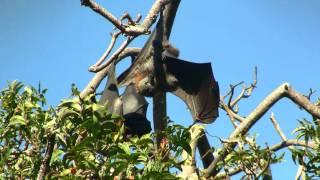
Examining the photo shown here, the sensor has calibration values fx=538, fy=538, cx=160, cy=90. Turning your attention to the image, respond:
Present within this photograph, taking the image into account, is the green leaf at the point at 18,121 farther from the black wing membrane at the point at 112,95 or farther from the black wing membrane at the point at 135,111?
the black wing membrane at the point at 112,95

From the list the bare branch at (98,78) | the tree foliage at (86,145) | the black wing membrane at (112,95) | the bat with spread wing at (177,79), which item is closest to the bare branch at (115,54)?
the tree foliage at (86,145)

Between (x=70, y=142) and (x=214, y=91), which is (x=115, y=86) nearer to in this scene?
(x=214, y=91)

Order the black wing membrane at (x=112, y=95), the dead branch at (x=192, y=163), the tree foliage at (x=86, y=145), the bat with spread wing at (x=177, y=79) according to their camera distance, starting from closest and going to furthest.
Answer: the tree foliage at (x=86, y=145) → the dead branch at (x=192, y=163) → the bat with spread wing at (x=177, y=79) → the black wing membrane at (x=112, y=95)

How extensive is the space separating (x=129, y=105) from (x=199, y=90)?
3.21 feet

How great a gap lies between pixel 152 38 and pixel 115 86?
94cm

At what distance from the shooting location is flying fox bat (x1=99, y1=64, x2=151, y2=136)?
262 inches

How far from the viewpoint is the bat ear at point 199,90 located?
700 cm

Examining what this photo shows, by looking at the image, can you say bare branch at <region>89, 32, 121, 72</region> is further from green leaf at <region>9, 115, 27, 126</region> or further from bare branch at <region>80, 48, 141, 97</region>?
bare branch at <region>80, 48, 141, 97</region>

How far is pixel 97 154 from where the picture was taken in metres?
3.73

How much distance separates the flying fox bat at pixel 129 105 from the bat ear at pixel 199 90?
0.49m

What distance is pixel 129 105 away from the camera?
700 cm

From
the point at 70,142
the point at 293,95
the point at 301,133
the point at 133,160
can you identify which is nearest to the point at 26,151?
→ the point at 70,142

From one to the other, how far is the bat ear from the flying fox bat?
1.60 ft

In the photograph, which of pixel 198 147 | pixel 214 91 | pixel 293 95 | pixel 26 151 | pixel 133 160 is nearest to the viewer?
pixel 133 160
